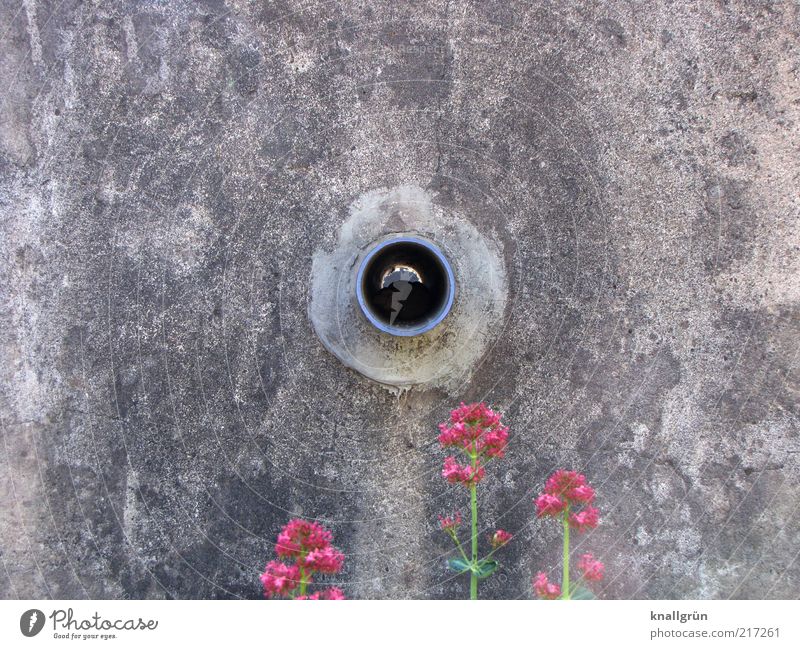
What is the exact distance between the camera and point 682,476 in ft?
10.5

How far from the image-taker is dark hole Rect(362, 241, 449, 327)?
3236 mm

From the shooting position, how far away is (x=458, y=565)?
3.10 m

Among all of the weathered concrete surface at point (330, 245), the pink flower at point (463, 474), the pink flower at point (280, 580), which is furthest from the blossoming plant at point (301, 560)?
the pink flower at point (463, 474)

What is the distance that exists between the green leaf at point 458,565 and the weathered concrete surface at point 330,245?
6 cm

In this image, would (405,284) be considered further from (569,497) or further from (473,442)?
(569,497)

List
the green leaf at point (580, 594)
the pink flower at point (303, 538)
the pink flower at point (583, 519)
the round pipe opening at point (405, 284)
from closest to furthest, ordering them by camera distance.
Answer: the pink flower at point (583, 519), the pink flower at point (303, 538), the green leaf at point (580, 594), the round pipe opening at point (405, 284)

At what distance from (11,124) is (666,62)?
3.46 meters

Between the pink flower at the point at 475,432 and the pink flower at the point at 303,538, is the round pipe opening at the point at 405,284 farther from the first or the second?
the pink flower at the point at 303,538

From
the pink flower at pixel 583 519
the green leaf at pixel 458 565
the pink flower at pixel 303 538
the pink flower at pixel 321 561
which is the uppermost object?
the pink flower at pixel 583 519

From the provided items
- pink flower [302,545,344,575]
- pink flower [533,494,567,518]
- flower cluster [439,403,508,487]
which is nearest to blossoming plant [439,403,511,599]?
flower cluster [439,403,508,487]

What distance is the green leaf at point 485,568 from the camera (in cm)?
295

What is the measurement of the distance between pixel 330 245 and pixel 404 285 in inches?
17.7

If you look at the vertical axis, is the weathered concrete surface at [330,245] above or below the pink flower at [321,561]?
above
